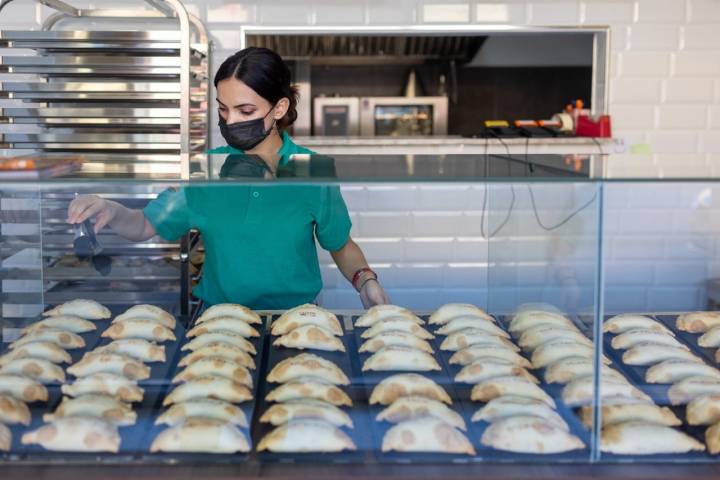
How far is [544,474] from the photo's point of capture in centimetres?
142

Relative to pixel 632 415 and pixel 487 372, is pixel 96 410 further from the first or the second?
pixel 632 415

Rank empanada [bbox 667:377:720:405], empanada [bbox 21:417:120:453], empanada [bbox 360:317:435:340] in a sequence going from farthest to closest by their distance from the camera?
empanada [bbox 360:317:435:340], empanada [bbox 667:377:720:405], empanada [bbox 21:417:120:453]

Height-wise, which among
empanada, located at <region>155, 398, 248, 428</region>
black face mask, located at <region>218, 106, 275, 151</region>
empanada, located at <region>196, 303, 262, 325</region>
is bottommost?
empanada, located at <region>155, 398, 248, 428</region>

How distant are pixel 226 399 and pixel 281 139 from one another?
1229 mm

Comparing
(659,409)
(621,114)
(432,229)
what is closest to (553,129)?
(621,114)

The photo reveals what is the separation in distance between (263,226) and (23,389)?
0.93 meters

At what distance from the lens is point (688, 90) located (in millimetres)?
4602

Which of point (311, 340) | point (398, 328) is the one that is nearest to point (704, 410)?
point (398, 328)

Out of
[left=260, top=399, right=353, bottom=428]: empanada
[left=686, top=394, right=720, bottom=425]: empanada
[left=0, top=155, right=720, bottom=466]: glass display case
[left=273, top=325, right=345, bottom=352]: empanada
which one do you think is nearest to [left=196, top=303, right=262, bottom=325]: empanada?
[left=0, top=155, right=720, bottom=466]: glass display case

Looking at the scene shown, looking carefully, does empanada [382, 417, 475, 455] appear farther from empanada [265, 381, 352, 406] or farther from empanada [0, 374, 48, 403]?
empanada [0, 374, 48, 403]

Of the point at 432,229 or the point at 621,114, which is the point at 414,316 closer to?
the point at 432,229

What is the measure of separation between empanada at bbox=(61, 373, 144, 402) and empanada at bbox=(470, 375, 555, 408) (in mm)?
608

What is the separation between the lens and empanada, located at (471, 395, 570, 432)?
152cm

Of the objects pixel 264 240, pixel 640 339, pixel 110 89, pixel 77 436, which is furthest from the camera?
pixel 110 89
